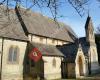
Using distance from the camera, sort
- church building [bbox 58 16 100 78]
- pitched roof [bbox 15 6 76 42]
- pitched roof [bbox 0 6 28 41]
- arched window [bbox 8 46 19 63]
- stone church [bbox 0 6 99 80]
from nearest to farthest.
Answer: pitched roof [bbox 0 6 28 41]
stone church [bbox 0 6 99 80]
arched window [bbox 8 46 19 63]
pitched roof [bbox 15 6 76 42]
church building [bbox 58 16 100 78]

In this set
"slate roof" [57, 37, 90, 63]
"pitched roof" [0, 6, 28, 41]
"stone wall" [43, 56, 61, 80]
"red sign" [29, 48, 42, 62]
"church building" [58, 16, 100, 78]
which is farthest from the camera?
"slate roof" [57, 37, 90, 63]

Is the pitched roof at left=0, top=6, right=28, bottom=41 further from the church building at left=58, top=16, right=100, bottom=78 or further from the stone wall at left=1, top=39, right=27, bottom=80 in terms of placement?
the church building at left=58, top=16, right=100, bottom=78

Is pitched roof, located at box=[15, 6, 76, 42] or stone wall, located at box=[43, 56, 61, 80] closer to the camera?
stone wall, located at box=[43, 56, 61, 80]

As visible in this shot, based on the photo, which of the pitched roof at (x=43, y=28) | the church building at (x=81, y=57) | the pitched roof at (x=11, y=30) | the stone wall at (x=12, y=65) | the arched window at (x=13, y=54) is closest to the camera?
the stone wall at (x=12, y=65)

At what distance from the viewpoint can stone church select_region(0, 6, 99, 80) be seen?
94.2ft

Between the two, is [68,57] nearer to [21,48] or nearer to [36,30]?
[36,30]

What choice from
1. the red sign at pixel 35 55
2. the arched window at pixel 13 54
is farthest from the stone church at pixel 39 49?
the red sign at pixel 35 55

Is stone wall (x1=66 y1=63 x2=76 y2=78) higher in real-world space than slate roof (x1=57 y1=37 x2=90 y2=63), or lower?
lower

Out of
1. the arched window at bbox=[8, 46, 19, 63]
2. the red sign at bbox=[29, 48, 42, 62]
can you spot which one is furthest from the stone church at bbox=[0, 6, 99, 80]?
the red sign at bbox=[29, 48, 42, 62]

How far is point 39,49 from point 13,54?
441 centimetres

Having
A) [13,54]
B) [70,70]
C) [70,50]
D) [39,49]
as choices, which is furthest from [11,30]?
[70,50]

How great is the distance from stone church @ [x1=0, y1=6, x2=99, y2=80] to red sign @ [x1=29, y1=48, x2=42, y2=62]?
1.99 feet

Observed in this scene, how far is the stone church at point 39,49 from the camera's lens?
28703 mm

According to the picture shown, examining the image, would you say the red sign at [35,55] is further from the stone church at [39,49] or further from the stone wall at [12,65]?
the stone wall at [12,65]
